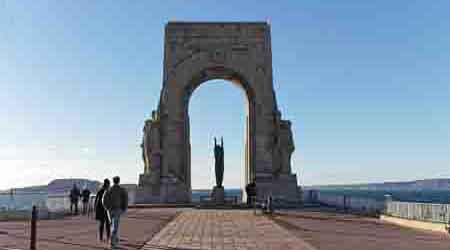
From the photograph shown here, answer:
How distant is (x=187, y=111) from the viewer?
118 ft

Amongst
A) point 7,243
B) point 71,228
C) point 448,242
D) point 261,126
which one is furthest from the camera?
point 261,126

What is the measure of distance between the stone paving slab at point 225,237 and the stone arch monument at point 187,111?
51.5 ft

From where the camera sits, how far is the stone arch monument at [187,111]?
3419 cm

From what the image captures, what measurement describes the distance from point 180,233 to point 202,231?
34.1 inches

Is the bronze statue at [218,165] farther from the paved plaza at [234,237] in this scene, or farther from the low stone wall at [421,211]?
the paved plaza at [234,237]

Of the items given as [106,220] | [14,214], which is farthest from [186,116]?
[106,220]

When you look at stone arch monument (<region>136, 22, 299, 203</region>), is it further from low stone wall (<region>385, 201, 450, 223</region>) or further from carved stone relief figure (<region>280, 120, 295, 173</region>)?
low stone wall (<region>385, 201, 450, 223</region>)

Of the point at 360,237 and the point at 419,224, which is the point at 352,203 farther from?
the point at 360,237

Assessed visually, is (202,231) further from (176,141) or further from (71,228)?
(176,141)

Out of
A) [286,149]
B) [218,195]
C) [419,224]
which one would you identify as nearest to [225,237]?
[419,224]

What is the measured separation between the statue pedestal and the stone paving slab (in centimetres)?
1362

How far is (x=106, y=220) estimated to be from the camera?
545 inches

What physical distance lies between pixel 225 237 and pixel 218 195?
1872 cm

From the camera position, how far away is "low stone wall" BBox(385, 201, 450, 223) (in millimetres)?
17062
